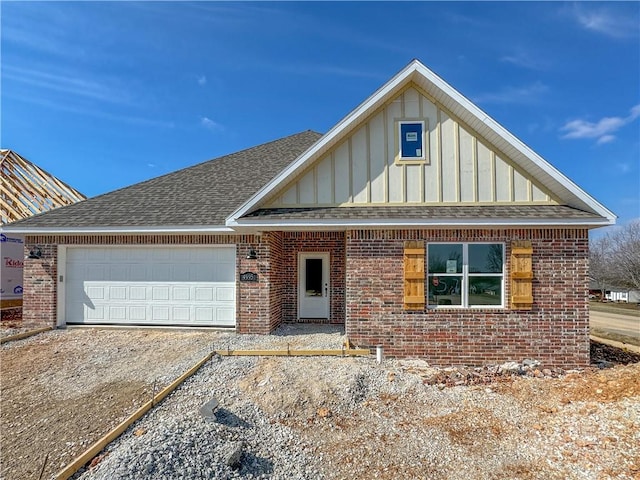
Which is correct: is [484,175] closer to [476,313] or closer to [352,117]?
[476,313]

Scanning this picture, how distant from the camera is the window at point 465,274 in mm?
7676

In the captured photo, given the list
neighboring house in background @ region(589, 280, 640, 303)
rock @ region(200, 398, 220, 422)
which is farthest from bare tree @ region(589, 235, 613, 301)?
rock @ region(200, 398, 220, 422)

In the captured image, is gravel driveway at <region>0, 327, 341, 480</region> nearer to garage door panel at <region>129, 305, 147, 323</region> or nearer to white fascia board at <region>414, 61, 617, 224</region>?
garage door panel at <region>129, 305, 147, 323</region>

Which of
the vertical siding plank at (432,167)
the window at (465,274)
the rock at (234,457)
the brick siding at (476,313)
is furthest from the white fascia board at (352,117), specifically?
the rock at (234,457)

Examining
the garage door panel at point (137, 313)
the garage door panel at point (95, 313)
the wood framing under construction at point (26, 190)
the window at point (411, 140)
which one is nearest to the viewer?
the window at point (411, 140)

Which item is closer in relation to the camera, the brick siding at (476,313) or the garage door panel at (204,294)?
the brick siding at (476,313)

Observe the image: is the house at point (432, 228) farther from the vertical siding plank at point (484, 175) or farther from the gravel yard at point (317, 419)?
the gravel yard at point (317, 419)

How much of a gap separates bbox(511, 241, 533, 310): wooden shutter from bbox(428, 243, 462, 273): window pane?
108 cm

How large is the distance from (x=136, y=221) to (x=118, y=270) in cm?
156

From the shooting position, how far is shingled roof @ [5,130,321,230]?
961 cm

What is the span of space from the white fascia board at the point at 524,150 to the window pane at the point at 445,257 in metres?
2.35

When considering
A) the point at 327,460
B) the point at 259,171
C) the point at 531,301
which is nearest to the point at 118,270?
the point at 259,171

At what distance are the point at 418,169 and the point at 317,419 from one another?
554 centimetres

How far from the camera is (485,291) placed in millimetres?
7691
